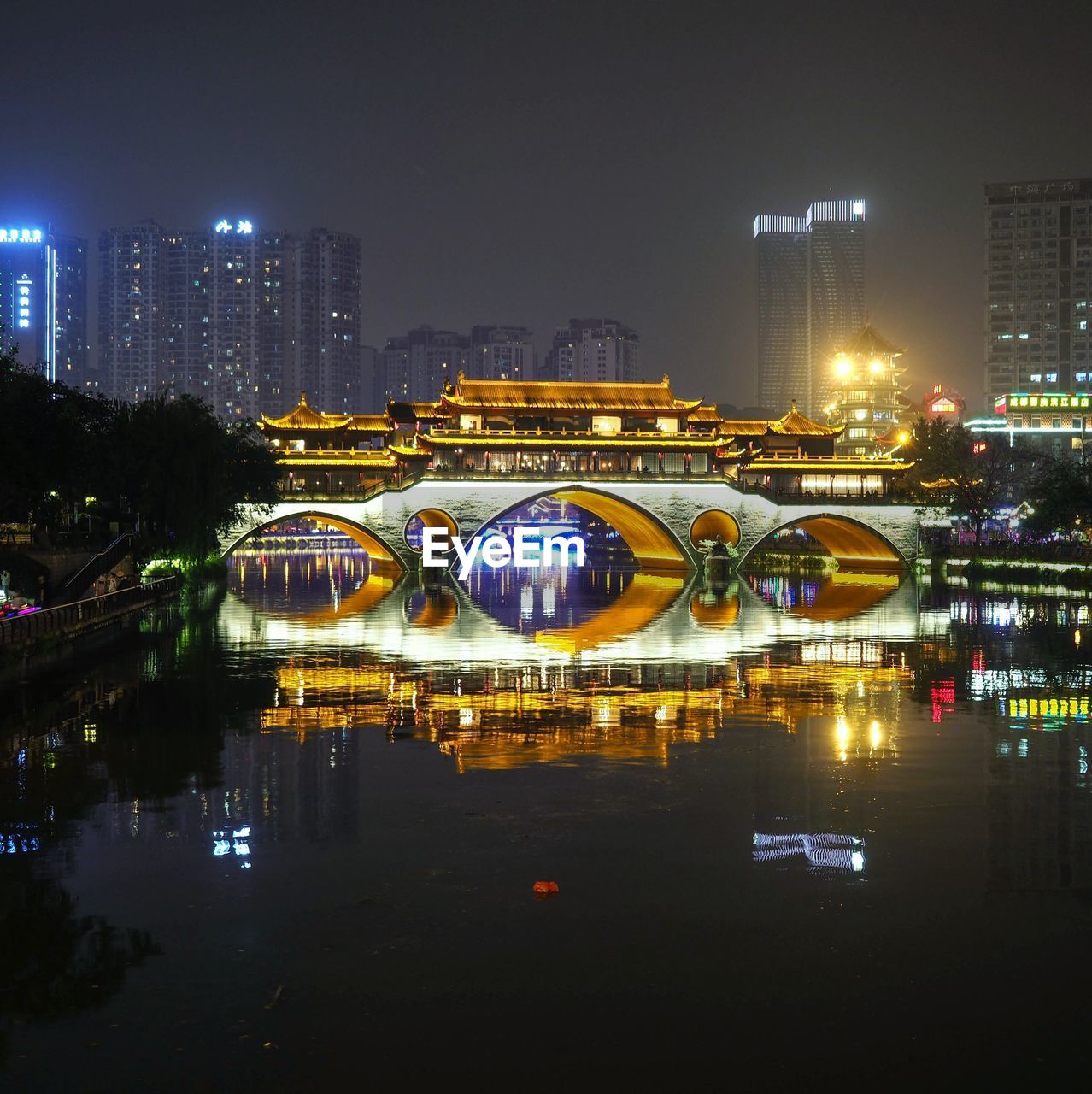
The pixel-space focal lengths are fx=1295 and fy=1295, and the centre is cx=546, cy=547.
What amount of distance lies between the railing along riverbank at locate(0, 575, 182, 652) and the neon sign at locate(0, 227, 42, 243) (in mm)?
151532

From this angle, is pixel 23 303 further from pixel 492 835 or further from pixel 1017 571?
pixel 492 835

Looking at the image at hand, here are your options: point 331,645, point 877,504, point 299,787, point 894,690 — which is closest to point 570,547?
point 877,504

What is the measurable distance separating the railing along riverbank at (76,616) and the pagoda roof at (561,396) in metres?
26.9

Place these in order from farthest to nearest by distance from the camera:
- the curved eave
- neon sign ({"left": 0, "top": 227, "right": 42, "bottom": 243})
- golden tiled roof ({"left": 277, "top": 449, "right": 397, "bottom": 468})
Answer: neon sign ({"left": 0, "top": 227, "right": 42, "bottom": 243}) → golden tiled roof ({"left": 277, "top": 449, "right": 397, "bottom": 468}) → the curved eave

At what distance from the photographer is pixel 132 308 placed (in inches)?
7402

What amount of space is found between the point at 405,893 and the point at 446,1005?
2.24 metres

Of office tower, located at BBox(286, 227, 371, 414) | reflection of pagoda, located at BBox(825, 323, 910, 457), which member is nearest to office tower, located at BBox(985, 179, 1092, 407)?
reflection of pagoda, located at BBox(825, 323, 910, 457)

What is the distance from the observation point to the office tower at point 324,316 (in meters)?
186

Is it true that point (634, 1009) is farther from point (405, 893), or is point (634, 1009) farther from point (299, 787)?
point (299, 787)

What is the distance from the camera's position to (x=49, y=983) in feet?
27.4

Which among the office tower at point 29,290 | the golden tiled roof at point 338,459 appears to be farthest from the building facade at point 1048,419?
the office tower at point 29,290

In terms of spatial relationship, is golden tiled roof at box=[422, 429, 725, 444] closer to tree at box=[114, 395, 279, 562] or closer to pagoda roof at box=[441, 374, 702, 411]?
pagoda roof at box=[441, 374, 702, 411]

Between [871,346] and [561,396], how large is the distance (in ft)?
183

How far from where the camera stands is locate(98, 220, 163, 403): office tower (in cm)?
18650
